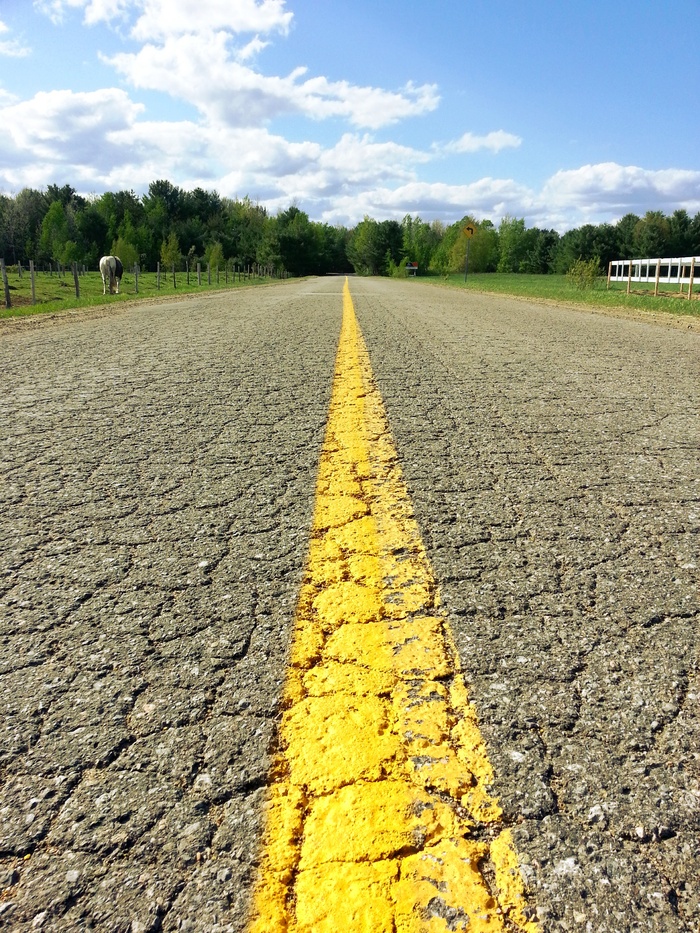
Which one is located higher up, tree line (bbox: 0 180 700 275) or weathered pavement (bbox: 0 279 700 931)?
tree line (bbox: 0 180 700 275)

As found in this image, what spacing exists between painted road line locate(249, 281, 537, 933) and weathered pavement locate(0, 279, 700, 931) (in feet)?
0.14

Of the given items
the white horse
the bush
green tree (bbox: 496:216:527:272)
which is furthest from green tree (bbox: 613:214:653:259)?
the white horse

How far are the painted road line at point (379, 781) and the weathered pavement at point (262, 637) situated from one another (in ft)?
0.14

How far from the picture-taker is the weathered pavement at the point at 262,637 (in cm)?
98

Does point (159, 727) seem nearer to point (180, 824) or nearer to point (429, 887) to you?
point (180, 824)

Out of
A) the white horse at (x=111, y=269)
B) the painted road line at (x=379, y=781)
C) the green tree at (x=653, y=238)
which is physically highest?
the green tree at (x=653, y=238)

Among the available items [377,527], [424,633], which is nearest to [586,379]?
[377,527]

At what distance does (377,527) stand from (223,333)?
21.2 ft

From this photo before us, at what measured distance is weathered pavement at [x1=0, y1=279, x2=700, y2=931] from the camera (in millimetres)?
983

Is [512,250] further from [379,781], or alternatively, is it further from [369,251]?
[379,781]

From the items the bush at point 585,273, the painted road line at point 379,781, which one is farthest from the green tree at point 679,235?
the painted road line at point 379,781

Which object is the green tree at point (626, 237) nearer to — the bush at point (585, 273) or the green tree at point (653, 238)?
the green tree at point (653, 238)

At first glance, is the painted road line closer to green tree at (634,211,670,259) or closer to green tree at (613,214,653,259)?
green tree at (634,211,670,259)

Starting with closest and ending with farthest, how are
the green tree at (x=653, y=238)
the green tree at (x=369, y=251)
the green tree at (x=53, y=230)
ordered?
1. the green tree at (x=53, y=230)
2. the green tree at (x=653, y=238)
3. the green tree at (x=369, y=251)
